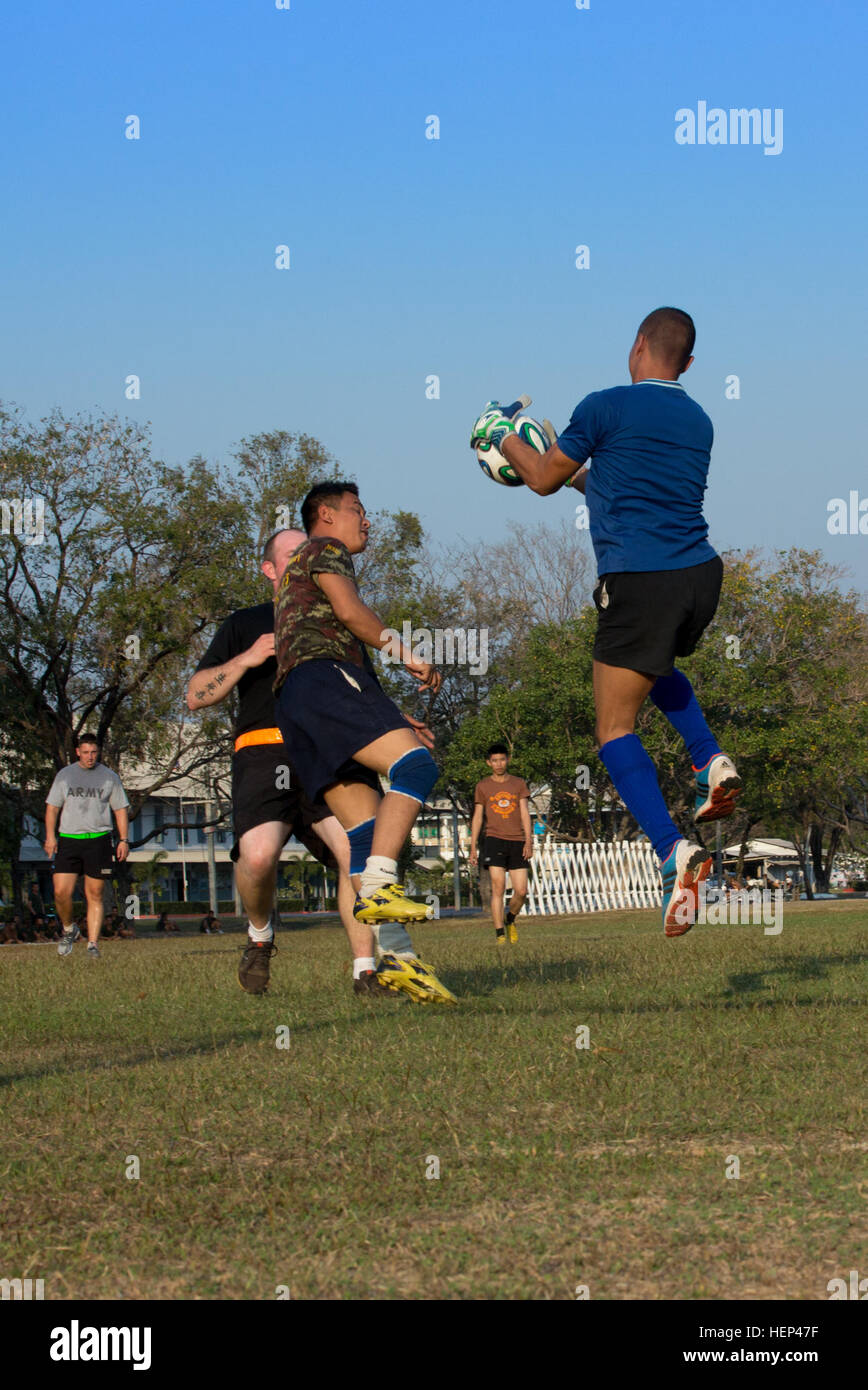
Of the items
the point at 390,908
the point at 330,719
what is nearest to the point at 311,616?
the point at 330,719

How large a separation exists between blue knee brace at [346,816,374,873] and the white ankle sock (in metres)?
0.31

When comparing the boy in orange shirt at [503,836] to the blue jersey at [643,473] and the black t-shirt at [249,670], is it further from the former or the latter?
the blue jersey at [643,473]

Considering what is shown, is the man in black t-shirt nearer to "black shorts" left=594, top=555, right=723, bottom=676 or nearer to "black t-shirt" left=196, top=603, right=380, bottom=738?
"black t-shirt" left=196, top=603, right=380, bottom=738

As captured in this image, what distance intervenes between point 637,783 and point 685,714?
0.44m

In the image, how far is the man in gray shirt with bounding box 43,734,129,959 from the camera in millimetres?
14484

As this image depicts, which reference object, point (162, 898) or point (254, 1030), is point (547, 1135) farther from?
point (162, 898)

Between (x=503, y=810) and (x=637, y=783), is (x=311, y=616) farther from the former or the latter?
(x=503, y=810)

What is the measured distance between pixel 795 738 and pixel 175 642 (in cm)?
2065

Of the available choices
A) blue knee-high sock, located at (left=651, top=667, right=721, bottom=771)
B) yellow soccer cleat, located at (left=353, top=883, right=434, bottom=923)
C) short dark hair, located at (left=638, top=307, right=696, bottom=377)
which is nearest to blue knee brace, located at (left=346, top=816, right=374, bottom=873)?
yellow soccer cleat, located at (left=353, top=883, right=434, bottom=923)

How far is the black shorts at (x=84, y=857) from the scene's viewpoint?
47.4ft

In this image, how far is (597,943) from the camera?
12086 mm

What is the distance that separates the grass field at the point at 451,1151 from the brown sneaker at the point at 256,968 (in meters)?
1.60

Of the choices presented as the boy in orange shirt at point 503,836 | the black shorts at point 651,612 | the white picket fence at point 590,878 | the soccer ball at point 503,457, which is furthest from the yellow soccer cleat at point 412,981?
the white picket fence at point 590,878

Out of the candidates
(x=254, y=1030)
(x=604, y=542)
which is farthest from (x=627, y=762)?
(x=254, y=1030)
